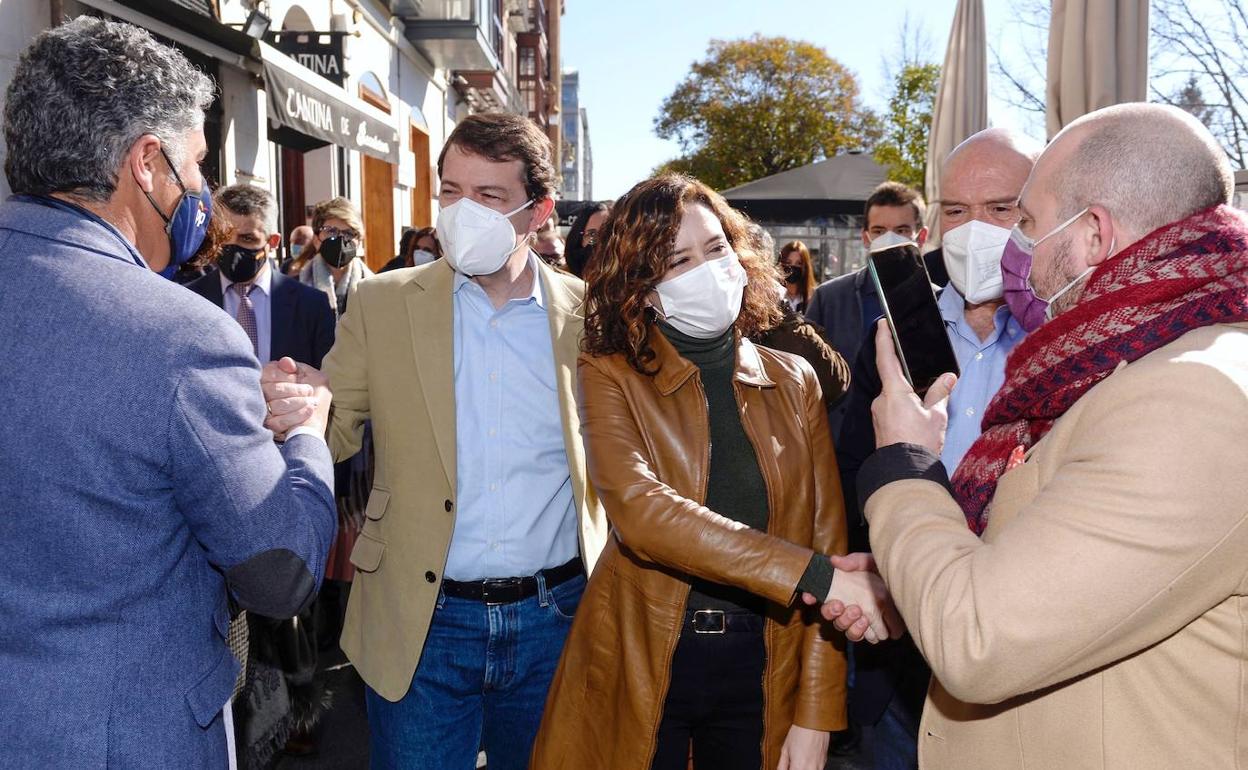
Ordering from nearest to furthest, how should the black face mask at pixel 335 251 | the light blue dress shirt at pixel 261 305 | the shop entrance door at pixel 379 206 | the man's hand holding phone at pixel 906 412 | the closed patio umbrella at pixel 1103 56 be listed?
the man's hand holding phone at pixel 906 412 < the closed patio umbrella at pixel 1103 56 < the light blue dress shirt at pixel 261 305 < the black face mask at pixel 335 251 < the shop entrance door at pixel 379 206

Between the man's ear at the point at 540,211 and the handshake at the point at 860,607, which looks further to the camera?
the man's ear at the point at 540,211

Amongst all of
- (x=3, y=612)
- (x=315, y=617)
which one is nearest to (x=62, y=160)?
(x=3, y=612)

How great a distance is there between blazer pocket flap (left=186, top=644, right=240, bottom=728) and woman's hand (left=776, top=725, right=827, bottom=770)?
120 centimetres

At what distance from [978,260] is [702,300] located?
77 cm

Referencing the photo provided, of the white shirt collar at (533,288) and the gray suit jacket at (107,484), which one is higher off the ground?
the white shirt collar at (533,288)

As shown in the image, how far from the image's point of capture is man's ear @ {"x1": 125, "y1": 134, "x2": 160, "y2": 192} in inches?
60.6

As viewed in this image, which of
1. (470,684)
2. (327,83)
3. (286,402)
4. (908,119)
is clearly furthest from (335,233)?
(908,119)

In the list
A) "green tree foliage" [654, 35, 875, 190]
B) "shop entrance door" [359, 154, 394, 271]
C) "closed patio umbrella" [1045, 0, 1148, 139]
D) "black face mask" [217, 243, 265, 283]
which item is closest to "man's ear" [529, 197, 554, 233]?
"black face mask" [217, 243, 265, 283]

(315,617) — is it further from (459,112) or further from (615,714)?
(459,112)

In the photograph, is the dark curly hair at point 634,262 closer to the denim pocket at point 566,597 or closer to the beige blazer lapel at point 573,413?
the beige blazer lapel at point 573,413

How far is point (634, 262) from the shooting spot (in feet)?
7.29

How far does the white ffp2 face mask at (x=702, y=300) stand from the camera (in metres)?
2.21

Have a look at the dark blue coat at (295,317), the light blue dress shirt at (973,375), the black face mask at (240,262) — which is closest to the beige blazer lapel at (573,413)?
the light blue dress shirt at (973,375)

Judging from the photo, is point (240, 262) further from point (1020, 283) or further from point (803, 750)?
point (1020, 283)
